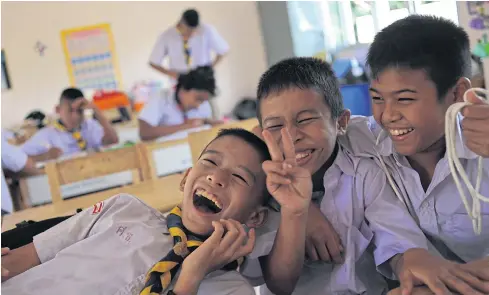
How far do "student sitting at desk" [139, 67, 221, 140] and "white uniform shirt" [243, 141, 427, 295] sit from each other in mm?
2492

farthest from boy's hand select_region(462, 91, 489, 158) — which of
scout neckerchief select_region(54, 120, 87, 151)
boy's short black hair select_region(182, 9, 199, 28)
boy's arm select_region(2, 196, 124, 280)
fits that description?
boy's short black hair select_region(182, 9, 199, 28)

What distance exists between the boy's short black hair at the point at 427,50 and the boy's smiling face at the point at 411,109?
0.05 feet

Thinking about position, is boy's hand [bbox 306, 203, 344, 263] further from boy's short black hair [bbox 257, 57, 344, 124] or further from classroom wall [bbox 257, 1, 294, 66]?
classroom wall [bbox 257, 1, 294, 66]

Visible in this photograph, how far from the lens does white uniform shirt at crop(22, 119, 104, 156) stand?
11.8 feet

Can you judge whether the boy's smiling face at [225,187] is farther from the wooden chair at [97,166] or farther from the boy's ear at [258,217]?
the wooden chair at [97,166]

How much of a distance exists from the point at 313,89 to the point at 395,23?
0.70 feet

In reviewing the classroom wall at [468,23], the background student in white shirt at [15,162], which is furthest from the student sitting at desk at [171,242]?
the background student in white shirt at [15,162]

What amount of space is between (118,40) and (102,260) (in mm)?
4970

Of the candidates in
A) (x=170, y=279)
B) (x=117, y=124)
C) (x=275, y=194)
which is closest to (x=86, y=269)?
(x=170, y=279)

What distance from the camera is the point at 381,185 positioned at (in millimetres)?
1029

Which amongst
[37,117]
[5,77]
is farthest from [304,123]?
[5,77]

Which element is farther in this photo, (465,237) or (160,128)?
(160,128)

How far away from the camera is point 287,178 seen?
87cm

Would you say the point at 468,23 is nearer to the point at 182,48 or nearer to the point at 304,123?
the point at 304,123
